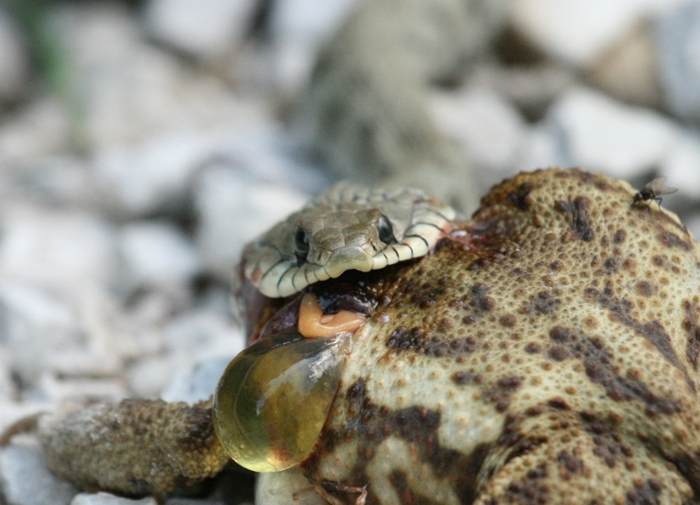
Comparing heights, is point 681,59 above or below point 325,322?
above

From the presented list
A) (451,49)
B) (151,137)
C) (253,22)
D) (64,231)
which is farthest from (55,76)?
(451,49)

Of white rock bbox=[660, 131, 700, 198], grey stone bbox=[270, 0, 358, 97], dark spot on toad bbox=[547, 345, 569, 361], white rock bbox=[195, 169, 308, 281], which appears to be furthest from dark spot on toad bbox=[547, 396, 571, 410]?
grey stone bbox=[270, 0, 358, 97]

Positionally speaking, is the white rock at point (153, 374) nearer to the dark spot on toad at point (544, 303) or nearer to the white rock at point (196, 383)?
the white rock at point (196, 383)

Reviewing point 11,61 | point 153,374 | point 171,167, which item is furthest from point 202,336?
point 11,61

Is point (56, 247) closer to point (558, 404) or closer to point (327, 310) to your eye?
point (327, 310)

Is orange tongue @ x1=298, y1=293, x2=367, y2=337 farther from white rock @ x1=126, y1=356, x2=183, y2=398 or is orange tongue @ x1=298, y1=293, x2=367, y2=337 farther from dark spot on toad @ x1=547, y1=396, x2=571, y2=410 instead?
white rock @ x1=126, y1=356, x2=183, y2=398

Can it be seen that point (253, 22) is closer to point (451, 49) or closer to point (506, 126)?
point (451, 49)
